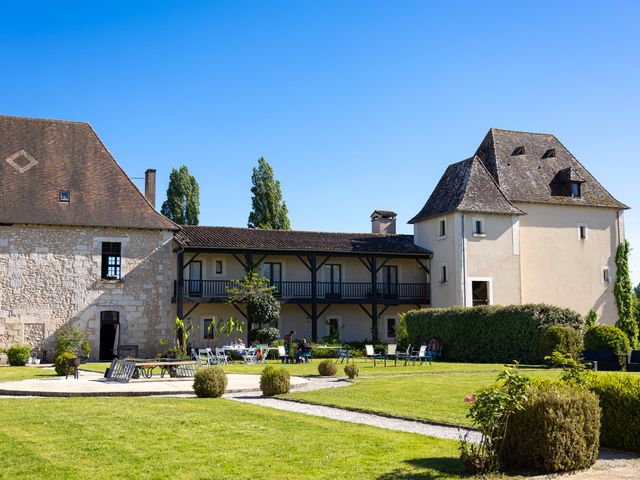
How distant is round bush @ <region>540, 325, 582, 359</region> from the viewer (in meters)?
21.8

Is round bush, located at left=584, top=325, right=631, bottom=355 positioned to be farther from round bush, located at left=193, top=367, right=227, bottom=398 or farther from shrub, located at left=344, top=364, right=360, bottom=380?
round bush, located at left=193, top=367, right=227, bottom=398

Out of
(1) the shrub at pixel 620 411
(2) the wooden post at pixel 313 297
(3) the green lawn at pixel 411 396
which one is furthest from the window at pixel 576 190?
(1) the shrub at pixel 620 411

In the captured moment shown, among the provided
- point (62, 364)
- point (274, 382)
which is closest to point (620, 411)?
point (274, 382)

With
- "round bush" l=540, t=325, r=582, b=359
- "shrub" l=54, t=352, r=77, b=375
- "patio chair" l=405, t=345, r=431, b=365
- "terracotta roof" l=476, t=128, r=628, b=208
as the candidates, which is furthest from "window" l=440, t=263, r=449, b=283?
"shrub" l=54, t=352, r=77, b=375

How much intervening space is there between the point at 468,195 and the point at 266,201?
1297 cm

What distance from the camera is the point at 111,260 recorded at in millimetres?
28266

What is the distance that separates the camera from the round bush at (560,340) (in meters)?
21.8

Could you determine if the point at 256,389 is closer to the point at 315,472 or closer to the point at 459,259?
the point at 315,472

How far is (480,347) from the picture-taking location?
2461 cm

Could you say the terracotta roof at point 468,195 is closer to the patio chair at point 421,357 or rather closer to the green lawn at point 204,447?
the patio chair at point 421,357

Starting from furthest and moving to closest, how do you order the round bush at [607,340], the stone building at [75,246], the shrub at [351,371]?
the stone building at [75,246] → the round bush at [607,340] → the shrub at [351,371]

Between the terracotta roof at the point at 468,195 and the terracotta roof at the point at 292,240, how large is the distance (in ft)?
7.39

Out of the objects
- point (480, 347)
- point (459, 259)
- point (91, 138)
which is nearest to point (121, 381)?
point (480, 347)

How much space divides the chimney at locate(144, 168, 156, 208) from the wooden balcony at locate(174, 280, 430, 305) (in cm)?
424
